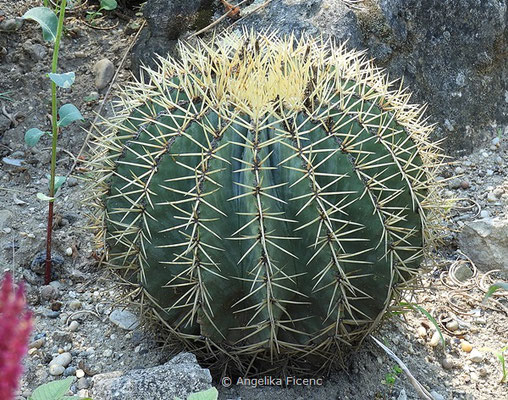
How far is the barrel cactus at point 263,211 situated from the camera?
6.11 ft

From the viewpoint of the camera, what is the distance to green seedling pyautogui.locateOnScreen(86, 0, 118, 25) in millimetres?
3848

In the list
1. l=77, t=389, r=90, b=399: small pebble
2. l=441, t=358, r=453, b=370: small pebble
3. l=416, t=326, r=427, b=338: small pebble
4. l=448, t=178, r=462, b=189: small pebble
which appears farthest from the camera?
l=448, t=178, r=462, b=189: small pebble

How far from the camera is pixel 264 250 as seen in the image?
71.6 inches

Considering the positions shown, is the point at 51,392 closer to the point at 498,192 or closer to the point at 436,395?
the point at 436,395

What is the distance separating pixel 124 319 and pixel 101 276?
0.32 metres

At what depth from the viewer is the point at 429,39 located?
3.65m

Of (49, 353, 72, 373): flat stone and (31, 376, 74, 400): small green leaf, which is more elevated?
(31, 376, 74, 400): small green leaf

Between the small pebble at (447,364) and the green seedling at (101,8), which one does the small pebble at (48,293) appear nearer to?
the small pebble at (447,364)

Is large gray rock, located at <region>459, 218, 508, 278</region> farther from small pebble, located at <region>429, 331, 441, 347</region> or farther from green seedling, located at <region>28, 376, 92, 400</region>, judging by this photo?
green seedling, located at <region>28, 376, 92, 400</region>

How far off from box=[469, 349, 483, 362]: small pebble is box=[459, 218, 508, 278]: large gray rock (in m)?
0.55

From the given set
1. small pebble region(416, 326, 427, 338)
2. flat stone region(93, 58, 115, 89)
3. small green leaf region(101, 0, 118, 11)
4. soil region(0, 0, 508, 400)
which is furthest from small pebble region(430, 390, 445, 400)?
small green leaf region(101, 0, 118, 11)

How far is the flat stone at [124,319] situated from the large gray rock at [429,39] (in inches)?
60.6

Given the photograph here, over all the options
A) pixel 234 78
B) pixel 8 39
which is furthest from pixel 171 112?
pixel 8 39

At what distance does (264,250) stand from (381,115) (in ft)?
1.73
